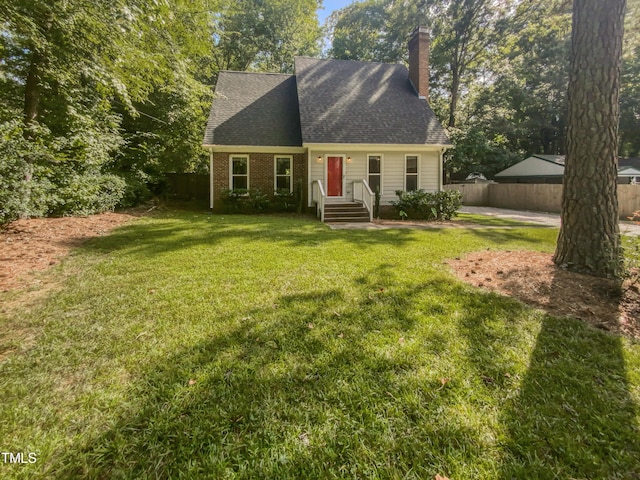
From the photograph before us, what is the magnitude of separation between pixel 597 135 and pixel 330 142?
9238 mm

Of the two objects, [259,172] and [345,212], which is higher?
[259,172]

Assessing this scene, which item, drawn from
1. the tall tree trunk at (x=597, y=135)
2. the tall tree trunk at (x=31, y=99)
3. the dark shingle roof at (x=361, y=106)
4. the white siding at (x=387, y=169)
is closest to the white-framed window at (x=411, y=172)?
the white siding at (x=387, y=169)

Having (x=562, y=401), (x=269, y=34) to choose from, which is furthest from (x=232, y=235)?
(x=269, y=34)

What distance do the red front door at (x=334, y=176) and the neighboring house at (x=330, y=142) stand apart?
41mm

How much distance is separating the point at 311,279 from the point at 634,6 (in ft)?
51.4

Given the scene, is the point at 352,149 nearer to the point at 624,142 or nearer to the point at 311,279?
the point at 311,279

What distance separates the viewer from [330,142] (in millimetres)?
12805

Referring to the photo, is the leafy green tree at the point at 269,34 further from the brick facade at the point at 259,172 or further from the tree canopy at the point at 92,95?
the brick facade at the point at 259,172

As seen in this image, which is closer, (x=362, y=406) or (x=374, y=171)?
(x=362, y=406)

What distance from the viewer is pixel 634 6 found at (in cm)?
1155

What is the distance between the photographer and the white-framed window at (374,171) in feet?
45.9

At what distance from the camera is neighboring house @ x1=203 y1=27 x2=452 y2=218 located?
13383 mm

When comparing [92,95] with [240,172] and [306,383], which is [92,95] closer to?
[240,172]

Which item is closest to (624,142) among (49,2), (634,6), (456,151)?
(456,151)
